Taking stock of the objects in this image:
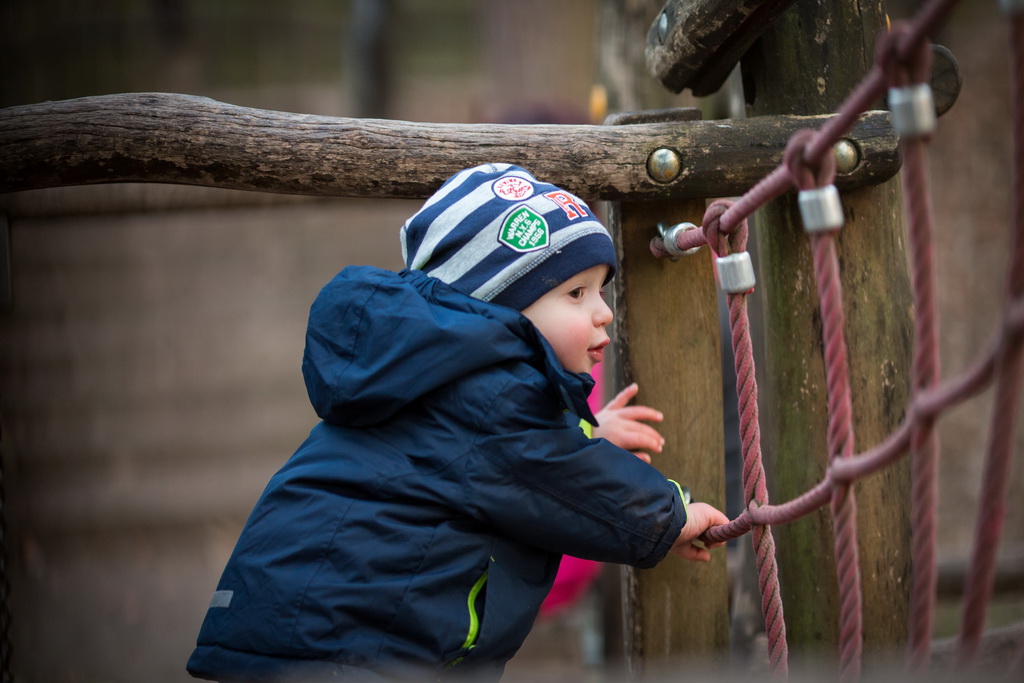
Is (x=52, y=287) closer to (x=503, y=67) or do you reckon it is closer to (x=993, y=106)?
(x=503, y=67)

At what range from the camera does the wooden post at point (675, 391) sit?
1343 millimetres

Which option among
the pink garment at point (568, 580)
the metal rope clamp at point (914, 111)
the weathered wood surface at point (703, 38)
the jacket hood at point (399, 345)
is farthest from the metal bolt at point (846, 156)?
the pink garment at point (568, 580)

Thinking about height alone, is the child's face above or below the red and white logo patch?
below

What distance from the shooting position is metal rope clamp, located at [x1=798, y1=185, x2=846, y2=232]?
0.74m

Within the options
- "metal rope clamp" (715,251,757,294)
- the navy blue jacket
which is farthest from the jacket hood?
"metal rope clamp" (715,251,757,294)

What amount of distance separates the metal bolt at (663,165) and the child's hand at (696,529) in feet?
1.51

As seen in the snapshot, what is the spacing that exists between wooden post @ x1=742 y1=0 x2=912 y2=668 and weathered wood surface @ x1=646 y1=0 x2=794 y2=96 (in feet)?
0.21

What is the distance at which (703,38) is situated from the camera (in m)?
1.27

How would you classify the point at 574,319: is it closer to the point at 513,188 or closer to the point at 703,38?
the point at 513,188

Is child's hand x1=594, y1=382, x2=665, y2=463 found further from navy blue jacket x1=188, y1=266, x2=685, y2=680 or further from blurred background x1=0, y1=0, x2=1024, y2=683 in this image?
blurred background x1=0, y1=0, x2=1024, y2=683

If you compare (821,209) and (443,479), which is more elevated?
(821,209)

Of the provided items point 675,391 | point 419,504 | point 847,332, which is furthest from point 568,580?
point 419,504

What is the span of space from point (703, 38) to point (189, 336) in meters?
3.87

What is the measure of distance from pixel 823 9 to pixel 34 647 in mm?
2817
